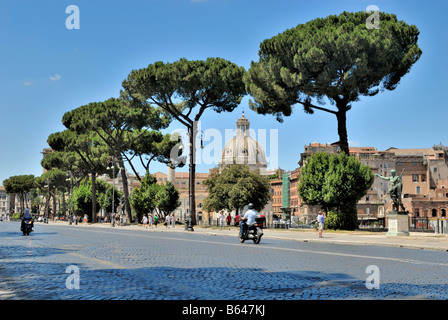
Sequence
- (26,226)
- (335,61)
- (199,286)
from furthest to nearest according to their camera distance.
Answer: (335,61) → (26,226) → (199,286)

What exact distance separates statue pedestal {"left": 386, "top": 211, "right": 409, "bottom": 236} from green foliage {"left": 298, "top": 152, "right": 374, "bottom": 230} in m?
7.21

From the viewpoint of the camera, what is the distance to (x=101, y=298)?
7375 mm

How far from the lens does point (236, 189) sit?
2213 inches

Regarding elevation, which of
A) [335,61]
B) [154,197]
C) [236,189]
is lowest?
[154,197]

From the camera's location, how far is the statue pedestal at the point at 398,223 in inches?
1127

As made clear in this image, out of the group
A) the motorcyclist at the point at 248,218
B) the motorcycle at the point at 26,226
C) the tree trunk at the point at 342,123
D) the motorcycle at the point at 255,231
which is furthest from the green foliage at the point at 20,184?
the motorcycle at the point at 255,231

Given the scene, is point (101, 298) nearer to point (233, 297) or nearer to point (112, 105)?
point (233, 297)

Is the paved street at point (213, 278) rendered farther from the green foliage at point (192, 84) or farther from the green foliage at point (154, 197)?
the green foliage at point (154, 197)

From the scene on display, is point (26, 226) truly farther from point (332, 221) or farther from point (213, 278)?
point (213, 278)

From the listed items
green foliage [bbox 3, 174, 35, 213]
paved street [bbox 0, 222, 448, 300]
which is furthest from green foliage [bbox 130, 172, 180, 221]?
green foliage [bbox 3, 174, 35, 213]

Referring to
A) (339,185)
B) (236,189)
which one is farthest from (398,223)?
(236,189)

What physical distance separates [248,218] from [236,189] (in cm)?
3476

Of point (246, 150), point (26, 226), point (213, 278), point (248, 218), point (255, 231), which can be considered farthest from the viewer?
point (246, 150)
